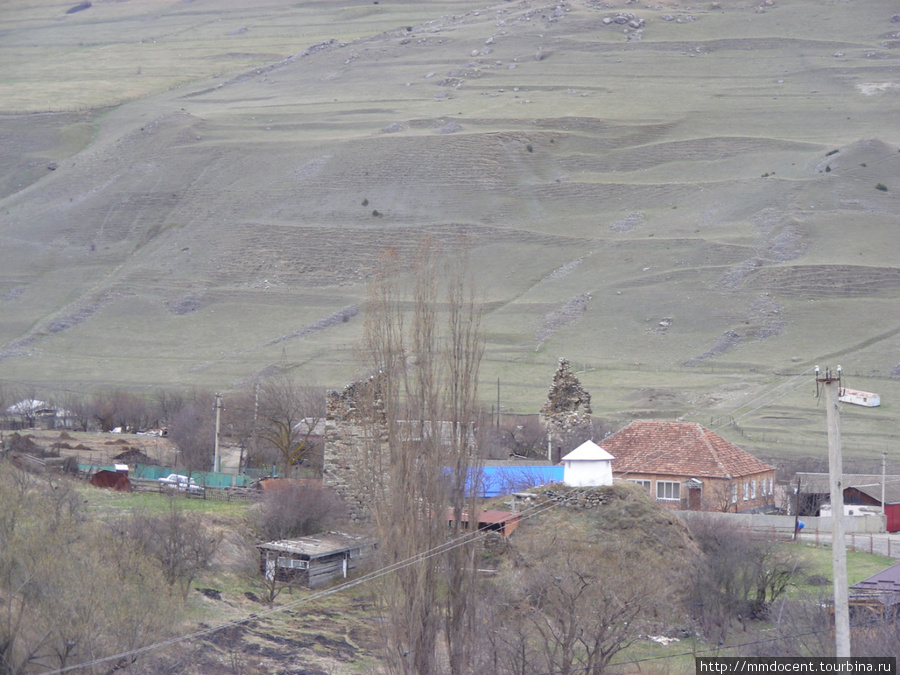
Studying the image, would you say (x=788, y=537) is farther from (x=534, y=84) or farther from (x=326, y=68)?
(x=326, y=68)

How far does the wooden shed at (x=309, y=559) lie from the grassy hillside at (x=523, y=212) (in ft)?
109

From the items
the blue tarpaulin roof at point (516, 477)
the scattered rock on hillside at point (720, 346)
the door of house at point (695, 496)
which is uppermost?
the scattered rock on hillside at point (720, 346)

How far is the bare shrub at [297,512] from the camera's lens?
2572 cm

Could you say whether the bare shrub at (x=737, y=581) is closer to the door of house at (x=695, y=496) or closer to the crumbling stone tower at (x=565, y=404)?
the door of house at (x=695, y=496)

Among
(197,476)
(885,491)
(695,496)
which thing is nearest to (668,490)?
(695,496)

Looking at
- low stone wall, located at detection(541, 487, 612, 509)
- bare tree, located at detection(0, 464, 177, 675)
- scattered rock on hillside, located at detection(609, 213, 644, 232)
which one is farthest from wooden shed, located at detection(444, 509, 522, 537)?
scattered rock on hillside, located at detection(609, 213, 644, 232)

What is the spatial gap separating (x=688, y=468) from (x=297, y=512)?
16104 millimetres

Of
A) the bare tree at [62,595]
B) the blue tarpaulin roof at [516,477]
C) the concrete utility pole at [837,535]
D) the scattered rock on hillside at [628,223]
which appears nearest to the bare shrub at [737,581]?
the blue tarpaulin roof at [516,477]

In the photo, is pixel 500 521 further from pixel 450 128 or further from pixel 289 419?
pixel 450 128

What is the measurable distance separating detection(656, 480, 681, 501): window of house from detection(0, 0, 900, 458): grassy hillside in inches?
733

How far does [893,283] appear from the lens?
79375 mm

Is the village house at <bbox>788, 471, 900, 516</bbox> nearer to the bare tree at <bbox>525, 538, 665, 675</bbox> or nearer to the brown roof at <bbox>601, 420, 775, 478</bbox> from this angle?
the brown roof at <bbox>601, 420, 775, 478</bbox>

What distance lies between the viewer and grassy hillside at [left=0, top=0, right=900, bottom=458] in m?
73.2

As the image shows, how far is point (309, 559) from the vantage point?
24.2m
